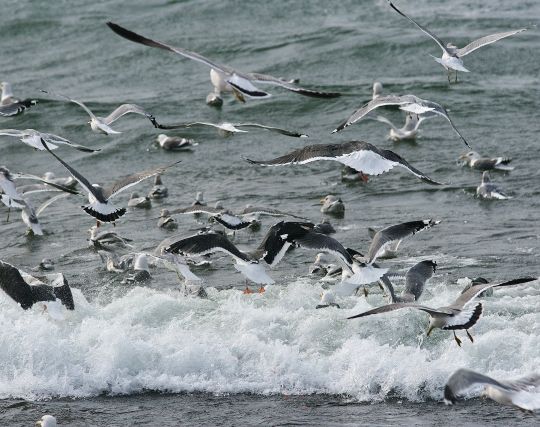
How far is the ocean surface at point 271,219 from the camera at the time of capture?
399 inches

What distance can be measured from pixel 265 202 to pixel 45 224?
2.98 metres

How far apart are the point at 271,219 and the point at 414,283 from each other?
4.49m

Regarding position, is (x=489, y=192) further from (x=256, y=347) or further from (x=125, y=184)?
(x=256, y=347)

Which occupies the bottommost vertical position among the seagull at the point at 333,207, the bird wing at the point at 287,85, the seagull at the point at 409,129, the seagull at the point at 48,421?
the seagull at the point at 48,421

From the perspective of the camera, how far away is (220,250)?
1104 centimetres

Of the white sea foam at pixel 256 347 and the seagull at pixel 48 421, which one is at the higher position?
the white sea foam at pixel 256 347

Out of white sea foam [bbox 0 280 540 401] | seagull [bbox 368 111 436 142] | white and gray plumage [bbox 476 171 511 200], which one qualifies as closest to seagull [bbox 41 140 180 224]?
white sea foam [bbox 0 280 540 401]

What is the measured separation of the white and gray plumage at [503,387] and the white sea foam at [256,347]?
5.83 ft

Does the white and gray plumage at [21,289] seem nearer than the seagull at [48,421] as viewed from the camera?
No

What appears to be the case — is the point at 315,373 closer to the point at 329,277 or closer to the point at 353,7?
the point at 329,277

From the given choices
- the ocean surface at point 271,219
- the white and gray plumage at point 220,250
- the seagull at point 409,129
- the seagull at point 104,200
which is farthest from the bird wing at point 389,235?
the seagull at point 409,129

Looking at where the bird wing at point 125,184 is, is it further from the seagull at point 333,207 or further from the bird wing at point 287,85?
the seagull at point 333,207

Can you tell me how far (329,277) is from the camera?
1215 cm

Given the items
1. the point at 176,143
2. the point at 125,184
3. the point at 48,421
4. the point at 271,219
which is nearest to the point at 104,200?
the point at 125,184
